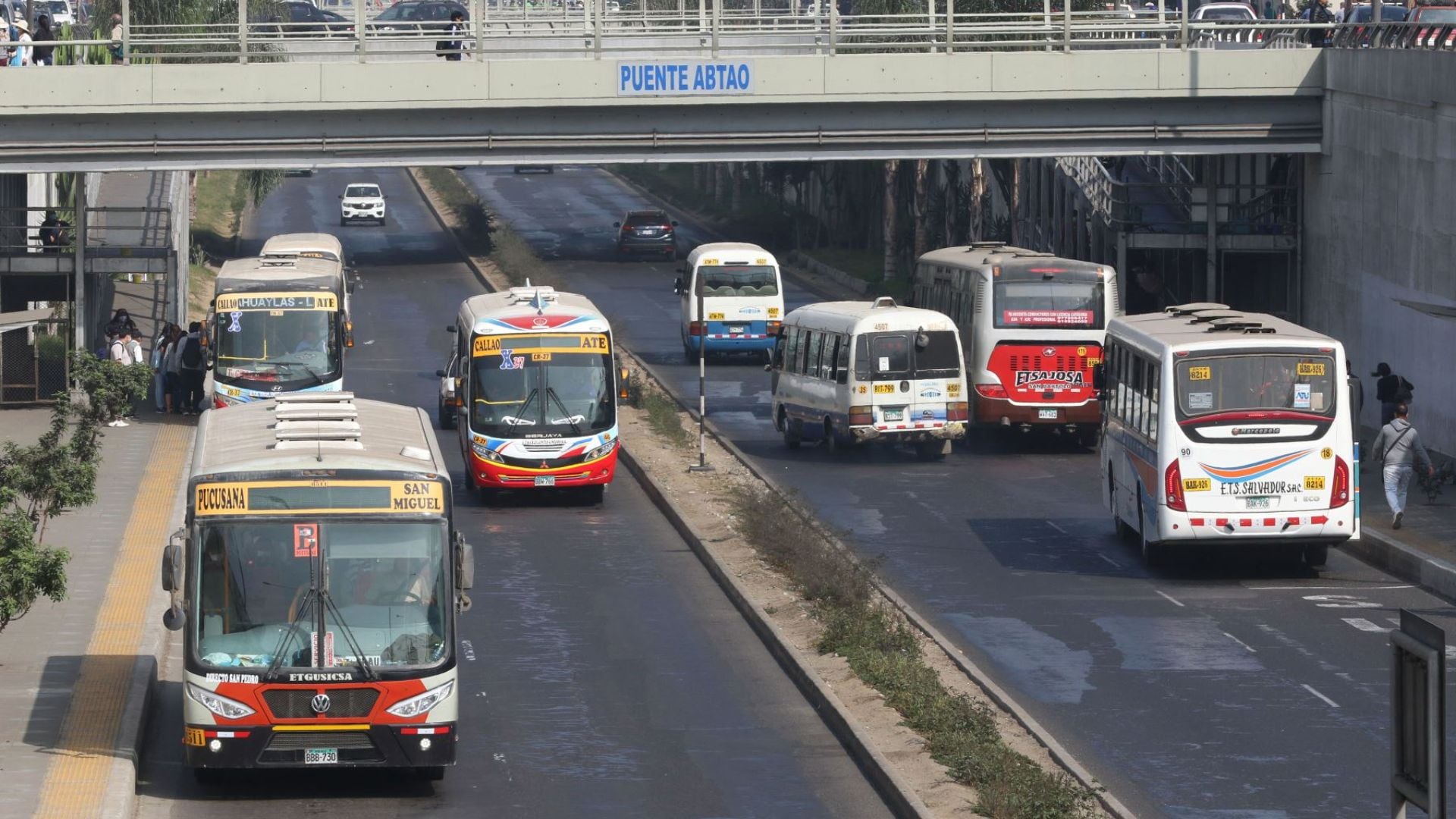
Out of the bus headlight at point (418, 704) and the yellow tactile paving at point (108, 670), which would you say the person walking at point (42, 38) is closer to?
the yellow tactile paving at point (108, 670)

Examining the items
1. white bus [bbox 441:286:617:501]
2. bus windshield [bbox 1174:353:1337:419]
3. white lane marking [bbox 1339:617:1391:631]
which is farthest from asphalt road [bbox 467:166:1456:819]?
white bus [bbox 441:286:617:501]

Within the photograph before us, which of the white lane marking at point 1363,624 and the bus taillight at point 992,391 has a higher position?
the bus taillight at point 992,391

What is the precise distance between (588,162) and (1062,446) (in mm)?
11277

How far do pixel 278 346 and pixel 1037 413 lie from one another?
12304 millimetres

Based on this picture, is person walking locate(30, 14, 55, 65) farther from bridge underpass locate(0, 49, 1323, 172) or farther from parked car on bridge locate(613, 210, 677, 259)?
parked car on bridge locate(613, 210, 677, 259)

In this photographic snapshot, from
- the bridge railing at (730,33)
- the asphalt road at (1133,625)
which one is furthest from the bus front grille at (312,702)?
the bridge railing at (730,33)

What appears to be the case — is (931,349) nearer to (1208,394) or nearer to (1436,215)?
(1436,215)

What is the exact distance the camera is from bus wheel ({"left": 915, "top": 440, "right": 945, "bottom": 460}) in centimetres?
3219

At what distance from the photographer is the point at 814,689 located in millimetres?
16906

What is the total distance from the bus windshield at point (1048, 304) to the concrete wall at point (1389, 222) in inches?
178

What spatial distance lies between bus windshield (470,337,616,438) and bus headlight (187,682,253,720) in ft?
46.8

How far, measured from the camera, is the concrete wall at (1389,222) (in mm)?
29859

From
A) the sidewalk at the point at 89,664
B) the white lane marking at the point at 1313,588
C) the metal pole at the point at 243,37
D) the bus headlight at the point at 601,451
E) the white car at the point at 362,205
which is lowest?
the white lane marking at the point at 1313,588

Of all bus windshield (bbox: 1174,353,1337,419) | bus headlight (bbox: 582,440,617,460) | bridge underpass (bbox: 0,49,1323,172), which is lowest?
bus headlight (bbox: 582,440,617,460)
